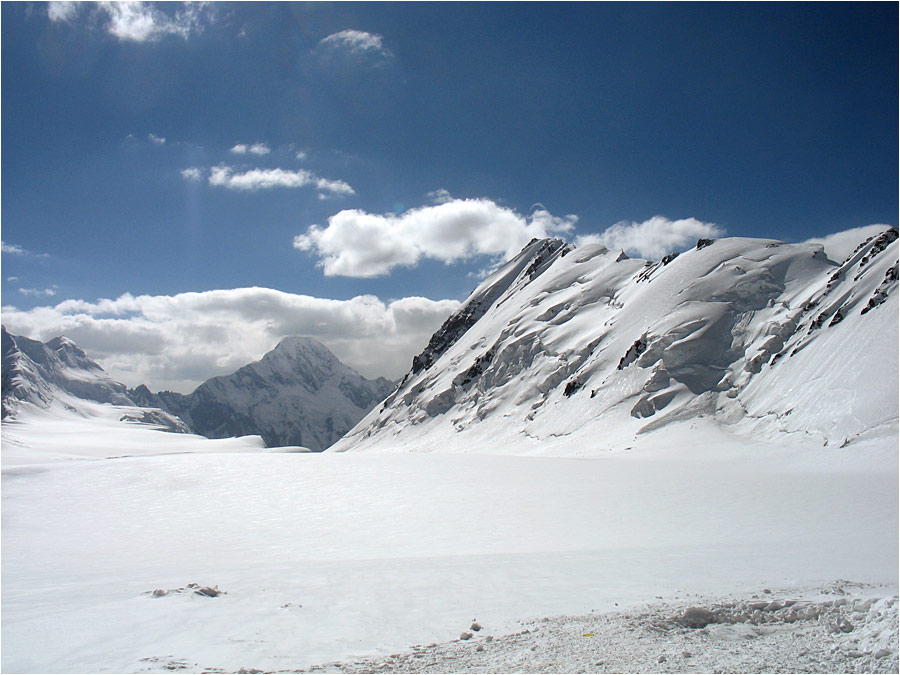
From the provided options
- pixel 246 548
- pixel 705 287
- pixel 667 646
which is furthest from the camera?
pixel 705 287

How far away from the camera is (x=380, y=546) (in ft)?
50.2

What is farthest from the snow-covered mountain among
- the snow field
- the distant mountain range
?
the snow field

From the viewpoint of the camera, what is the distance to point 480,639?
768cm

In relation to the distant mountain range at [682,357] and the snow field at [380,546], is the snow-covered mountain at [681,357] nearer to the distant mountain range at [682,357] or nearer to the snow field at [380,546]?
the distant mountain range at [682,357]

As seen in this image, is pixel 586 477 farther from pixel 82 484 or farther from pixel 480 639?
pixel 82 484

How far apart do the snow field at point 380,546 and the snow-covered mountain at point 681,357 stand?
41.2 ft

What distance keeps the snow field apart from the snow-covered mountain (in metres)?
12.6

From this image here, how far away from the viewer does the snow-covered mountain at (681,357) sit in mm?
39719

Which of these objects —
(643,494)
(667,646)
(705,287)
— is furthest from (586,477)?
(705,287)

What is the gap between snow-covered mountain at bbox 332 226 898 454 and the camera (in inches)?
1564

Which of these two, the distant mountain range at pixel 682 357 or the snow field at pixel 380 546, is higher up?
the distant mountain range at pixel 682 357

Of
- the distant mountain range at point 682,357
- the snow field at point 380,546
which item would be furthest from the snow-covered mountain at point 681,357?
the snow field at point 380,546

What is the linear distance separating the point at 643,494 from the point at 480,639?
50.0 feet

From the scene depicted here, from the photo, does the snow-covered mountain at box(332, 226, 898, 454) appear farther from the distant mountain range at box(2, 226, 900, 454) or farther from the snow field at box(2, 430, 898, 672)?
the snow field at box(2, 430, 898, 672)
